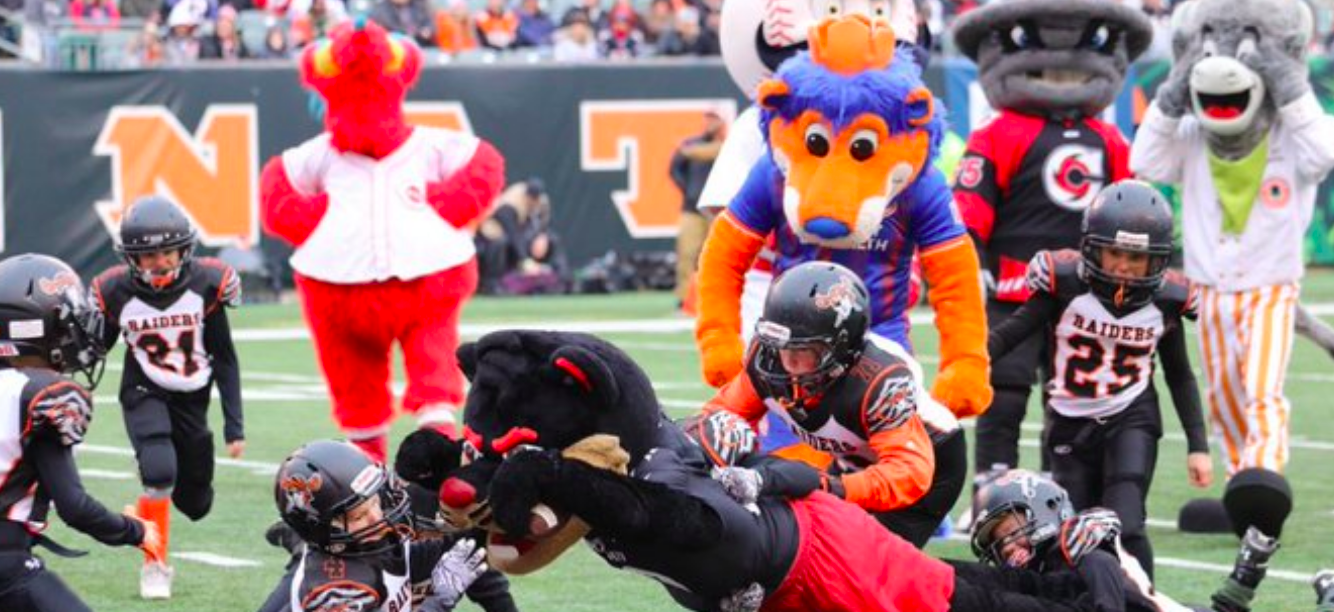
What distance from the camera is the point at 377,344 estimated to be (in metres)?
10.3

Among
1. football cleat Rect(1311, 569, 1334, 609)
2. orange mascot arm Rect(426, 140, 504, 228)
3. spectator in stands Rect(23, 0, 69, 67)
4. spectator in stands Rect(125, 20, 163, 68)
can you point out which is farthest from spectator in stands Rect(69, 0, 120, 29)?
football cleat Rect(1311, 569, 1334, 609)

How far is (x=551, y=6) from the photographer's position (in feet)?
88.6

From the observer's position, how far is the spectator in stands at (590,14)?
25.4 meters

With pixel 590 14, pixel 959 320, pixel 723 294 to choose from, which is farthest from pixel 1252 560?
pixel 590 14

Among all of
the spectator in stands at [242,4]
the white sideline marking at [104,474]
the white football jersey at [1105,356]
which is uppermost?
the white football jersey at [1105,356]

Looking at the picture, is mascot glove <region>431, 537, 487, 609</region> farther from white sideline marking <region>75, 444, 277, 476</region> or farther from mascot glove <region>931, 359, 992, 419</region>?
white sideline marking <region>75, 444, 277, 476</region>

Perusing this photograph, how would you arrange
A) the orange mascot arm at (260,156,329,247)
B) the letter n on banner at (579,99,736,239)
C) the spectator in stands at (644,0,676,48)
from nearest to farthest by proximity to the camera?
the orange mascot arm at (260,156,329,247) < the letter n on banner at (579,99,736,239) < the spectator in stands at (644,0,676,48)

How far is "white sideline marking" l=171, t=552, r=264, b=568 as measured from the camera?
30.5 ft

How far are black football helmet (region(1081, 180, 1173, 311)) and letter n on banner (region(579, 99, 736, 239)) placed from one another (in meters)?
15.2

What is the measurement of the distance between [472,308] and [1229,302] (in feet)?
39.9

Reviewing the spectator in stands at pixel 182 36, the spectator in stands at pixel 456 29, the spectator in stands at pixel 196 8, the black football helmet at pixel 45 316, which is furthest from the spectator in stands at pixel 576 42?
the black football helmet at pixel 45 316

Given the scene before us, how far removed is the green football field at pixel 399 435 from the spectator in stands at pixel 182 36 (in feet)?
15.3

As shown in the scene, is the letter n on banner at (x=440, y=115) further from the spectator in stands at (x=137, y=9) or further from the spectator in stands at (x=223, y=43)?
the spectator in stands at (x=137, y=9)

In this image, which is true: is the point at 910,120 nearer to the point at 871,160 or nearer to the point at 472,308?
the point at 871,160
